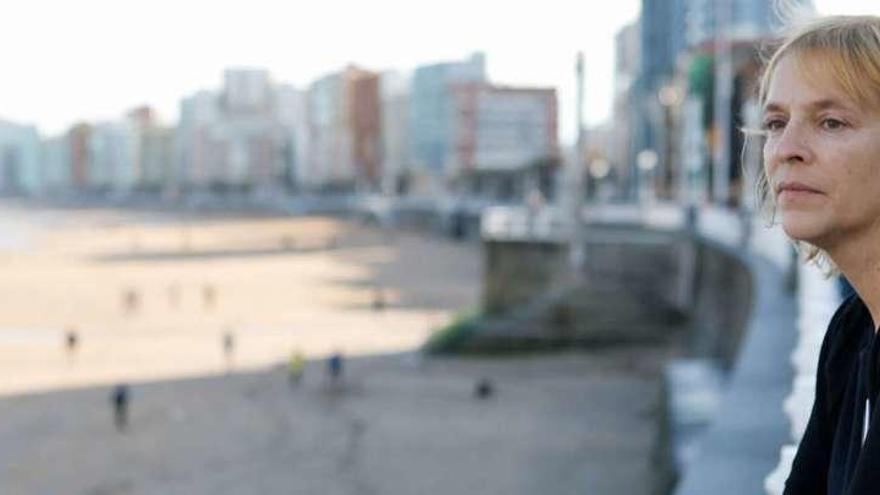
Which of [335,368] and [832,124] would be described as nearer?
[832,124]

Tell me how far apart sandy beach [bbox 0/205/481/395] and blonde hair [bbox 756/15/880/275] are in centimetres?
1924

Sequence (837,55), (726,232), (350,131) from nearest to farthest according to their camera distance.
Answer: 1. (837,55)
2. (726,232)
3. (350,131)

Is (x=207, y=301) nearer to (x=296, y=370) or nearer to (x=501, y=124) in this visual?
(x=296, y=370)

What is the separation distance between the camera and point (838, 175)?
1409 millimetres

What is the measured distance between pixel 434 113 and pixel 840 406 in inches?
4491

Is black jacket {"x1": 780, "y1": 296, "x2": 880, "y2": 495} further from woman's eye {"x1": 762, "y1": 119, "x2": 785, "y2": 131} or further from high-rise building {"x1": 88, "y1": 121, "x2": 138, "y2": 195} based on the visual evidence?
high-rise building {"x1": 88, "y1": 121, "x2": 138, "y2": 195}

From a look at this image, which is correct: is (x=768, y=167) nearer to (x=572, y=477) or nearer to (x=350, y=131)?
(x=572, y=477)

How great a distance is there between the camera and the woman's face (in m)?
1.39

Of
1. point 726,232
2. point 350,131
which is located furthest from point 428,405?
point 350,131

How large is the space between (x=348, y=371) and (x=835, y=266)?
1910 cm

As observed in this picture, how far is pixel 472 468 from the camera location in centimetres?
1308

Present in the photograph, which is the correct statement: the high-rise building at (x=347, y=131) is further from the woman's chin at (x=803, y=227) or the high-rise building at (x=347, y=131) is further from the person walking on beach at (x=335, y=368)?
the woman's chin at (x=803, y=227)

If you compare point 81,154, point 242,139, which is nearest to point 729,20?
point 242,139

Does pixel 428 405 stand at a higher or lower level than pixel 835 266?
lower
